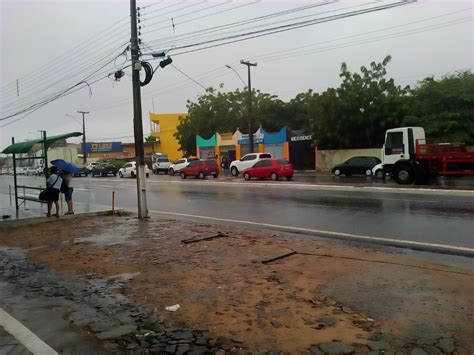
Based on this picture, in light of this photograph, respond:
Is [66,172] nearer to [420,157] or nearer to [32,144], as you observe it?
[32,144]

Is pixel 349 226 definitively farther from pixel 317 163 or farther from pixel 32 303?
pixel 317 163

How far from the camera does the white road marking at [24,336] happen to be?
4.46m

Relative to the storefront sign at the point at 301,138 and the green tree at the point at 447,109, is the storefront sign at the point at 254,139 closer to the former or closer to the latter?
the storefront sign at the point at 301,138

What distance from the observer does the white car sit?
36750 millimetres

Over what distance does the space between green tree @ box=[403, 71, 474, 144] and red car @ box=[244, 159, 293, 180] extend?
10.5m

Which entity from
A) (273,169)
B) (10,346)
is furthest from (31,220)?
(273,169)

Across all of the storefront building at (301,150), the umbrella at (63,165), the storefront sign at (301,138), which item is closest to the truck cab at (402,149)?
the umbrella at (63,165)

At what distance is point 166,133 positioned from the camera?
7869cm

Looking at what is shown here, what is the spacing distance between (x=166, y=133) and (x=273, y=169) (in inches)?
1998

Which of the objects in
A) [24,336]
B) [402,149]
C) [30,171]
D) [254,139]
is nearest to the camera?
[24,336]

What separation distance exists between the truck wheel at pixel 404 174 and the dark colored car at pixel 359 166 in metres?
9.70

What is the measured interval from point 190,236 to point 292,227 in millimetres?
2774

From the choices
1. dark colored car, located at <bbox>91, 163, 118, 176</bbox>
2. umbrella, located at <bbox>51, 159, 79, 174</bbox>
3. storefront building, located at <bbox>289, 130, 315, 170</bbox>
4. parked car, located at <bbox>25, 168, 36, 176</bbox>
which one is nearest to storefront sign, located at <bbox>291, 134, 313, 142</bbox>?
storefront building, located at <bbox>289, 130, 315, 170</bbox>

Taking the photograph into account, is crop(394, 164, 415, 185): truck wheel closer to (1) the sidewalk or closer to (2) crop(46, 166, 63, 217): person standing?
(2) crop(46, 166, 63, 217): person standing
